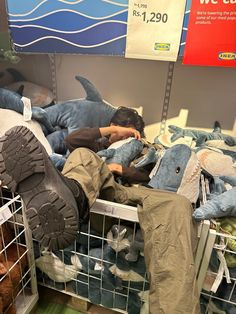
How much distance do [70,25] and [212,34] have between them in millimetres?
521

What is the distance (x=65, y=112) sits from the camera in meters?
1.21

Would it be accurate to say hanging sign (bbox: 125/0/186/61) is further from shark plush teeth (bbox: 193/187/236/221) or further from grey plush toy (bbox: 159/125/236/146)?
shark plush teeth (bbox: 193/187/236/221)

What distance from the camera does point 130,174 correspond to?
3.16 ft

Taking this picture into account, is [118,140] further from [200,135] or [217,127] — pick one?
[217,127]

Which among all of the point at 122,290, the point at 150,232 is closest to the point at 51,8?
the point at 150,232

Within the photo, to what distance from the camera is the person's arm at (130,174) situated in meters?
0.96

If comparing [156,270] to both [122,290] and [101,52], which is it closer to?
[122,290]

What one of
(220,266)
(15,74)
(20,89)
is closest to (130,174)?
(220,266)

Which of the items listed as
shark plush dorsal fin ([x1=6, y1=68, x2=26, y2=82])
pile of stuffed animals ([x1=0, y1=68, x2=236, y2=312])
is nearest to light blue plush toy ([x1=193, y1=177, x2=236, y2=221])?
pile of stuffed animals ([x1=0, y1=68, x2=236, y2=312])

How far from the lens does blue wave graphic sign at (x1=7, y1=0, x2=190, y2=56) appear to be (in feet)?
3.15

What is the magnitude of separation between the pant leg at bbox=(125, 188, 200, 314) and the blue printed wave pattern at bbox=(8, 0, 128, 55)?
2.00 ft

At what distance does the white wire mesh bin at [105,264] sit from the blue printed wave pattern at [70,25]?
61 cm

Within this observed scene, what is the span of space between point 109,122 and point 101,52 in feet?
1.06

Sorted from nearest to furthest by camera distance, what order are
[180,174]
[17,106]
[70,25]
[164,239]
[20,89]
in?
[164,239], [180,174], [70,25], [17,106], [20,89]
